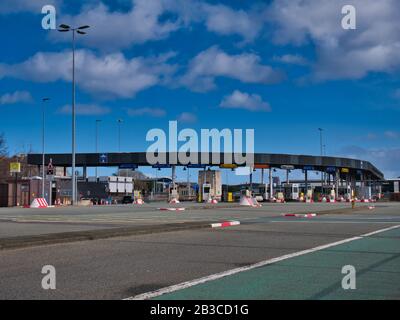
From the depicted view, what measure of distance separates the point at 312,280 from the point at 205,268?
2.29 meters

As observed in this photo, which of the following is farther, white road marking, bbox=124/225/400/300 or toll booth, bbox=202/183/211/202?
toll booth, bbox=202/183/211/202

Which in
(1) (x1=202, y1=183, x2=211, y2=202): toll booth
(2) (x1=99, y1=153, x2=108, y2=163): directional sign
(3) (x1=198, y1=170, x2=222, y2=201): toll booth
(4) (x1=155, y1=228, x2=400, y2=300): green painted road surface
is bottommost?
(4) (x1=155, y1=228, x2=400, y2=300): green painted road surface

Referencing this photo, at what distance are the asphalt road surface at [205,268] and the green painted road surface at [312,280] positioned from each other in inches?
0.6

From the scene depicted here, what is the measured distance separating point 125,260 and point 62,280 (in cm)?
264

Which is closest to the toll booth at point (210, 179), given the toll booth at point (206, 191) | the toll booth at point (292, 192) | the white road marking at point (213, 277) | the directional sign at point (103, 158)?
the toll booth at point (206, 191)

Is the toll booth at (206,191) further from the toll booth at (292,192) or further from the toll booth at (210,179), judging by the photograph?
the toll booth at (292,192)

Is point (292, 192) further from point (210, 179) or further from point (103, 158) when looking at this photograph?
point (103, 158)

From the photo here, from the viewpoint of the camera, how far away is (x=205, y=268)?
1064 cm

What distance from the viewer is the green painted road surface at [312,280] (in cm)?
796

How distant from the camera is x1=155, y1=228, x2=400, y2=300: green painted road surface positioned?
7961 millimetres

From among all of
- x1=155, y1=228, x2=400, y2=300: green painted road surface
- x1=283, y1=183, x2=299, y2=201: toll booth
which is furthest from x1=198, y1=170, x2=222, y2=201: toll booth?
x1=155, y1=228, x2=400, y2=300: green painted road surface

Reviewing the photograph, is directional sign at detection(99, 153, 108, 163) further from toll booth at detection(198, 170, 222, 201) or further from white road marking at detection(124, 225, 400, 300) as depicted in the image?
white road marking at detection(124, 225, 400, 300)

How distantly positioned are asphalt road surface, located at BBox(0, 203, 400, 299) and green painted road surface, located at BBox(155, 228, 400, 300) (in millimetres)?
15
